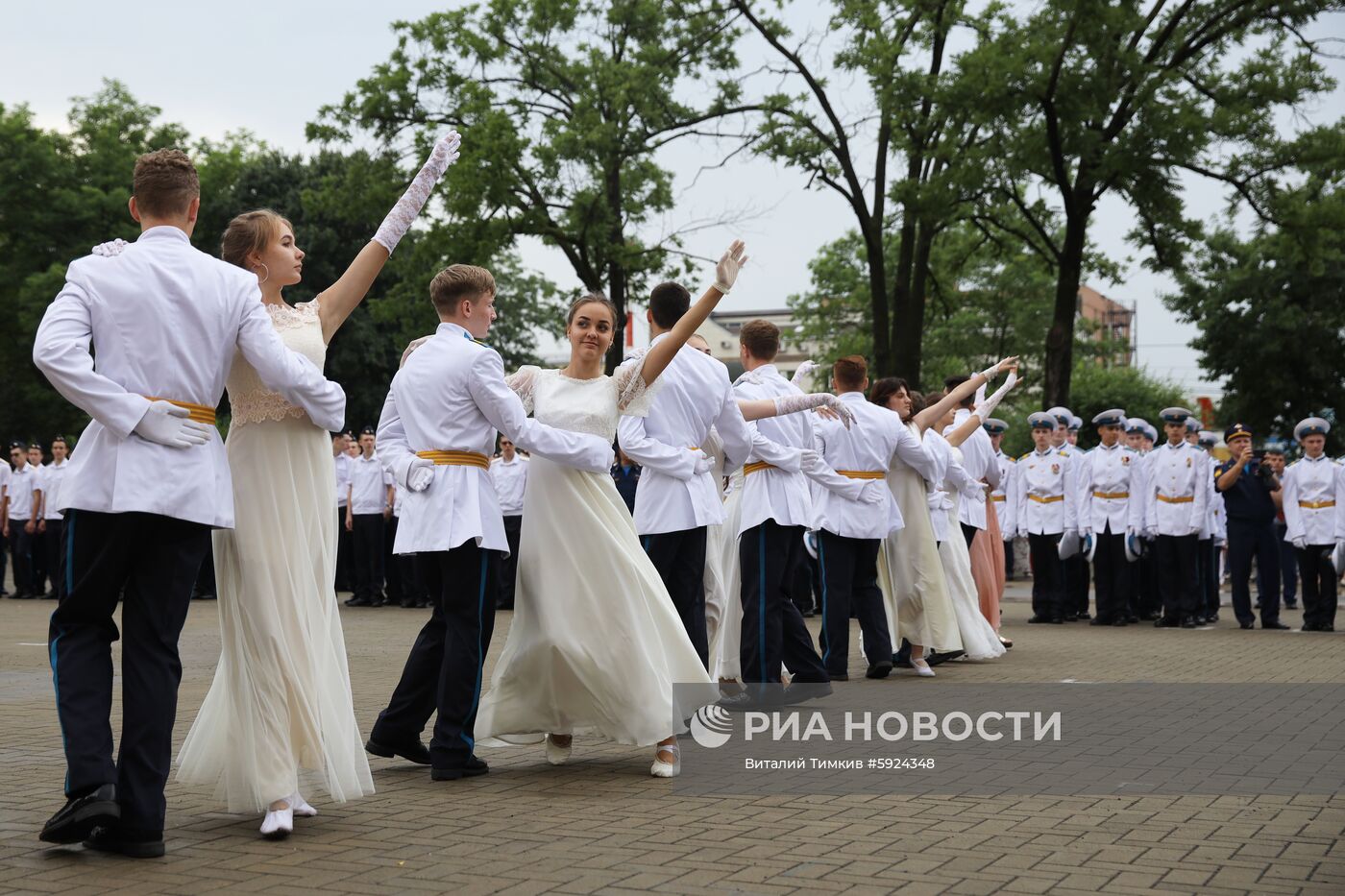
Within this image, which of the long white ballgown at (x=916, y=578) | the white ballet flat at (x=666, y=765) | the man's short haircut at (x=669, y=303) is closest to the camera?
the white ballet flat at (x=666, y=765)

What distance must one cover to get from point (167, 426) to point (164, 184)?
0.87m

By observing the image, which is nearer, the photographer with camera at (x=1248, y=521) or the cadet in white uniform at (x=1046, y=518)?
the photographer with camera at (x=1248, y=521)

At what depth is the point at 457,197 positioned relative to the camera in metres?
31.4

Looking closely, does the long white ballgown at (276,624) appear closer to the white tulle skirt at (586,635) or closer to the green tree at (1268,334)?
the white tulle skirt at (586,635)

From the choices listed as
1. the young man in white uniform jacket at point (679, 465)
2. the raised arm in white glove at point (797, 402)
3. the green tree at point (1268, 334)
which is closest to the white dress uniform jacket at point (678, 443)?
the young man in white uniform jacket at point (679, 465)

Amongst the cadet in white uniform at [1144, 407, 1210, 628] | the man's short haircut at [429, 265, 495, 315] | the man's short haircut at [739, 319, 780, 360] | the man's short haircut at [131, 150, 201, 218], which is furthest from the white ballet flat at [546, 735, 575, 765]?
the cadet in white uniform at [1144, 407, 1210, 628]

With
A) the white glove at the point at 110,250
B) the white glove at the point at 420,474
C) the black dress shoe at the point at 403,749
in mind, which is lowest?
the black dress shoe at the point at 403,749

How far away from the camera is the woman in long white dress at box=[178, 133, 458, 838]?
553 cm

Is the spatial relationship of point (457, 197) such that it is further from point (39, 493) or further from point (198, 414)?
point (198, 414)

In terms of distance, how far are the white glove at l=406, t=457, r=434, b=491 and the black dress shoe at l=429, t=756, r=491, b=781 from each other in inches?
47.8

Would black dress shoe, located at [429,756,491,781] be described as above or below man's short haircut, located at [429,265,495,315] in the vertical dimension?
below

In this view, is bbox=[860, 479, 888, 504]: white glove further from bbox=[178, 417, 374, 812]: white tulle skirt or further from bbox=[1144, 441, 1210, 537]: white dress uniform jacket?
bbox=[1144, 441, 1210, 537]: white dress uniform jacket

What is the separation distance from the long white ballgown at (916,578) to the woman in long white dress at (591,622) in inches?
189

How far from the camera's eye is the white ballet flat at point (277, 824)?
539cm
